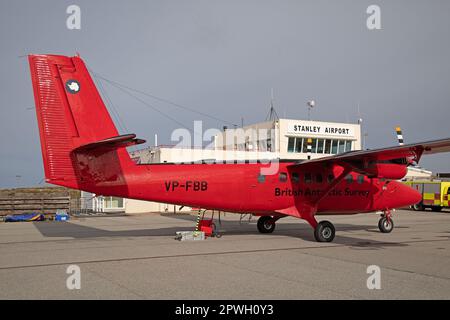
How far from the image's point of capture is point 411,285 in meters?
8.62

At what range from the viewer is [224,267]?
10438 millimetres

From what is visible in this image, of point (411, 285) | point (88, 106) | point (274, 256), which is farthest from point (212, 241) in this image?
point (411, 285)

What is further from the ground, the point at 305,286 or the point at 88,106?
the point at 88,106

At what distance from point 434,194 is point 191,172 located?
108 ft

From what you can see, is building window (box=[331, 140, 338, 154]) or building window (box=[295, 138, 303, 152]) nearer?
building window (box=[295, 138, 303, 152])

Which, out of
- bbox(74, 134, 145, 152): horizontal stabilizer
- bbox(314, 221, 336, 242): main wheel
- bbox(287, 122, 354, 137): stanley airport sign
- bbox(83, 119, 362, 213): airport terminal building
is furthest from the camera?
bbox(287, 122, 354, 137): stanley airport sign

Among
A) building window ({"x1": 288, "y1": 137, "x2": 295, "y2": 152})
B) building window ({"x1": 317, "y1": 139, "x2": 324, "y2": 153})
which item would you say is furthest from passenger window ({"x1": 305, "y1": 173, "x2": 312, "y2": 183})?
building window ({"x1": 317, "y1": 139, "x2": 324, "y2": 153})

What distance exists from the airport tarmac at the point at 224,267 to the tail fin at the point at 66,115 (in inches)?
107

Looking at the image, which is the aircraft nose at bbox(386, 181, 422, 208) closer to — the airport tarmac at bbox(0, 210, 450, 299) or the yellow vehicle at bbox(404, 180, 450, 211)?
the airport tarmac at bbox(0, 210, 450, 299)

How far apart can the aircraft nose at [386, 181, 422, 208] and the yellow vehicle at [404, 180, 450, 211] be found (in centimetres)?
2175

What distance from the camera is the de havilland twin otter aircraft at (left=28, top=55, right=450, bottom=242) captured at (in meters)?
12.9

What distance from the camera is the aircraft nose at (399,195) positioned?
63.9 feet

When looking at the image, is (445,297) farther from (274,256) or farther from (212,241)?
(212,241)
